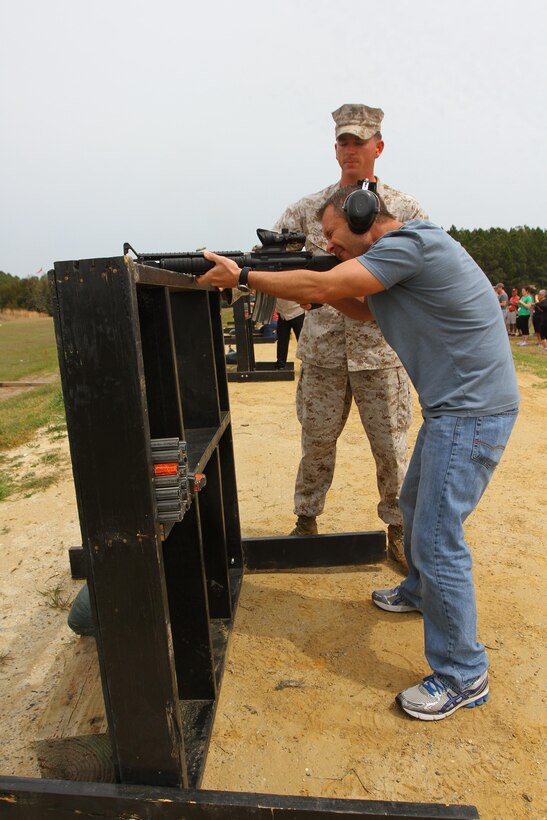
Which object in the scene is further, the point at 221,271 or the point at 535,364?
the point at 535,364

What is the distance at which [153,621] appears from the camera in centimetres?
180

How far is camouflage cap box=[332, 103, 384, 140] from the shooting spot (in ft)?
10.8

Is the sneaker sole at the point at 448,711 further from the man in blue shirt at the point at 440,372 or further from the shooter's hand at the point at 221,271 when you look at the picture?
the shooter's hand at the point at 221,271

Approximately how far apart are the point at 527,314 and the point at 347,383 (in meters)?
19.0

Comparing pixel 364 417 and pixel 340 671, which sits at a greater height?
pixel 364 417

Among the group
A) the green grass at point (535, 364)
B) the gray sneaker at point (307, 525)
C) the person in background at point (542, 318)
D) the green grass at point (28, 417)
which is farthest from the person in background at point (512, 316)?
the gray sneaker at point (307, 525)

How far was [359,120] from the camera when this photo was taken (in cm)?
330

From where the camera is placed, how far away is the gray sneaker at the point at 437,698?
2480mm

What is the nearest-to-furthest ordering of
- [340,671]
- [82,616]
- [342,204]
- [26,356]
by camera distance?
[342,204] < [340,671] < [82,616] < [26,356]

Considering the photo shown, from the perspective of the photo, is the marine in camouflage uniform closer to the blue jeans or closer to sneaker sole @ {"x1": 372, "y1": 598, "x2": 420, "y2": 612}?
sneaker sole @ {"x1": 372, "y1": 598, "x2": 420, "y2": 612}

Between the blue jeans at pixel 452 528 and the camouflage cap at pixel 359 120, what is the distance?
169 centimetres

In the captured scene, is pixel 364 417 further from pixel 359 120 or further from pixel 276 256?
pixel 359 120

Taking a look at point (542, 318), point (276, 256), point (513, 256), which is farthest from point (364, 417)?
point (513, 256)

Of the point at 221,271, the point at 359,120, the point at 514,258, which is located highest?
the point at 514,258
